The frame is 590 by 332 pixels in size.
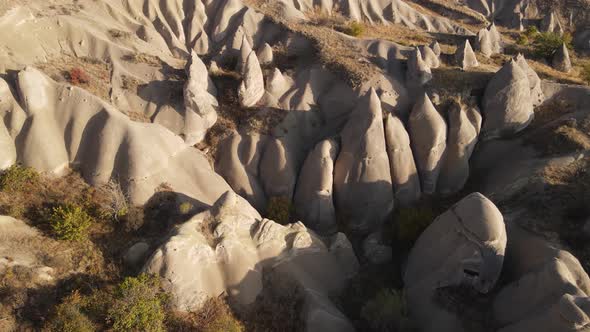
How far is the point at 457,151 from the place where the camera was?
56.6 feet

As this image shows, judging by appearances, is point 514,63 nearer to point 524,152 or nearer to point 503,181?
point 524,152

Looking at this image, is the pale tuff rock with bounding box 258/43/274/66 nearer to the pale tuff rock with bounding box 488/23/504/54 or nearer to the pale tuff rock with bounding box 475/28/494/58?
the pale tuff rock with bounding box 475/28/494/58

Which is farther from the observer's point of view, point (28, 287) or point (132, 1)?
point (132, 1)

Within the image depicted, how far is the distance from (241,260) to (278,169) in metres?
6.32

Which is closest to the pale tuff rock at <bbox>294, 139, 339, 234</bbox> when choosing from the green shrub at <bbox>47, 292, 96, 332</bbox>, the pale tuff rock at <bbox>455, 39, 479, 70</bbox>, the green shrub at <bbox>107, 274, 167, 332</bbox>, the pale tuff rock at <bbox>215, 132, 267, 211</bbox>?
the pale tuff rock at <bbox>215, 132, 267, 211</bbox>

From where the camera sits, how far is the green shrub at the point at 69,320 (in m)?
9.58

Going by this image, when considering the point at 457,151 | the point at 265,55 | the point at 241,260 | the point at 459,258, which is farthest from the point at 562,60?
the point at 241,260

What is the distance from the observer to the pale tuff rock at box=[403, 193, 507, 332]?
37.3 ft

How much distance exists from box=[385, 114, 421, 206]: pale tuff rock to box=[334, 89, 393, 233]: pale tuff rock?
0.49m

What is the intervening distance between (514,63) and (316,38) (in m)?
10.4

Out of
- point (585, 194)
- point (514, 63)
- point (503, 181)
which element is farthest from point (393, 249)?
point (514, 63)

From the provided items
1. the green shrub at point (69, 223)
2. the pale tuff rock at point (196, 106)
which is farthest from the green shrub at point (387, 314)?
the pale tuff rock at point (196, 106)

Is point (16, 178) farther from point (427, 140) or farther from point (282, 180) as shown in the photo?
point (427, 140)

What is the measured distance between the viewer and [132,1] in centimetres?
2456
